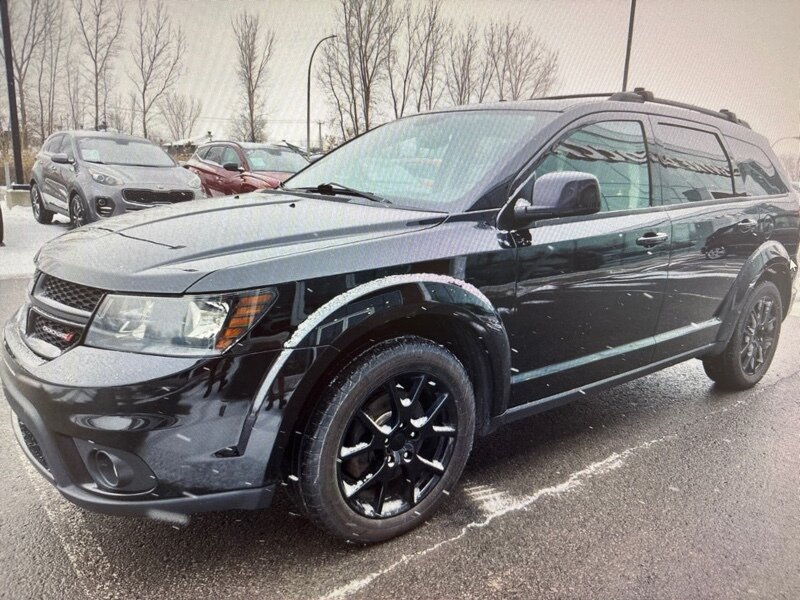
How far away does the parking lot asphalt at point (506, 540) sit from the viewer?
2131 millimetres

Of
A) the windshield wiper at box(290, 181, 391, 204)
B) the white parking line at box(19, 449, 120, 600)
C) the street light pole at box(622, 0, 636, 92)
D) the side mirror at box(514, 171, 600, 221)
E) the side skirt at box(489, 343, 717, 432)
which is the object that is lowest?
the white parking line at box(19, 449, 120, 600)

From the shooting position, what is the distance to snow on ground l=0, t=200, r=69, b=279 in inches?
298

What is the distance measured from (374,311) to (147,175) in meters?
8.85

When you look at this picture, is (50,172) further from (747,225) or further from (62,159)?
(747,225)

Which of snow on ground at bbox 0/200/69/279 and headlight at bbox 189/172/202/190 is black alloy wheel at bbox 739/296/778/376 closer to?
snow on ground at bbox 0/200/69/279

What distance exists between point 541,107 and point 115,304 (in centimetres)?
210

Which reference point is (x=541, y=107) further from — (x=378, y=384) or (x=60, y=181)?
(x=60, y=181)

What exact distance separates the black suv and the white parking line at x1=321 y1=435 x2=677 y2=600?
0.44ft

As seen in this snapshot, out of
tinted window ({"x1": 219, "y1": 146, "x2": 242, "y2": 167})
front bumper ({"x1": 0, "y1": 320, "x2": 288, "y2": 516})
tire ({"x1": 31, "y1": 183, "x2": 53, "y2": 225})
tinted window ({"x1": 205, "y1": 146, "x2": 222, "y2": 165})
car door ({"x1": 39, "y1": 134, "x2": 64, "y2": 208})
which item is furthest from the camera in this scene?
tinted window ({"x1": 205, "y1": 146, "x2": 222, "y2": 165})

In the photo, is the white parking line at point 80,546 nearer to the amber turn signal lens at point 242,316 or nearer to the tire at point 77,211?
the amber turn signal lens at point 242,316

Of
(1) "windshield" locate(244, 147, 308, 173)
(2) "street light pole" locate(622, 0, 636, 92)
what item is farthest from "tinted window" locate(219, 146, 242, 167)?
(2) "street light pole" locate(622, 0, 636, 92)

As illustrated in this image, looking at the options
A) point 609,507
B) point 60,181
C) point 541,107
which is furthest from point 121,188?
point 609,507

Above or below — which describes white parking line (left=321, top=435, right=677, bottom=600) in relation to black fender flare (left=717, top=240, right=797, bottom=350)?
below

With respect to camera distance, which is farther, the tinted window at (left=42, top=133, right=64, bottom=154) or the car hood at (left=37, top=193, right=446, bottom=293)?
the tinted window at (left=42, top=133, right=64, bottom=154)
